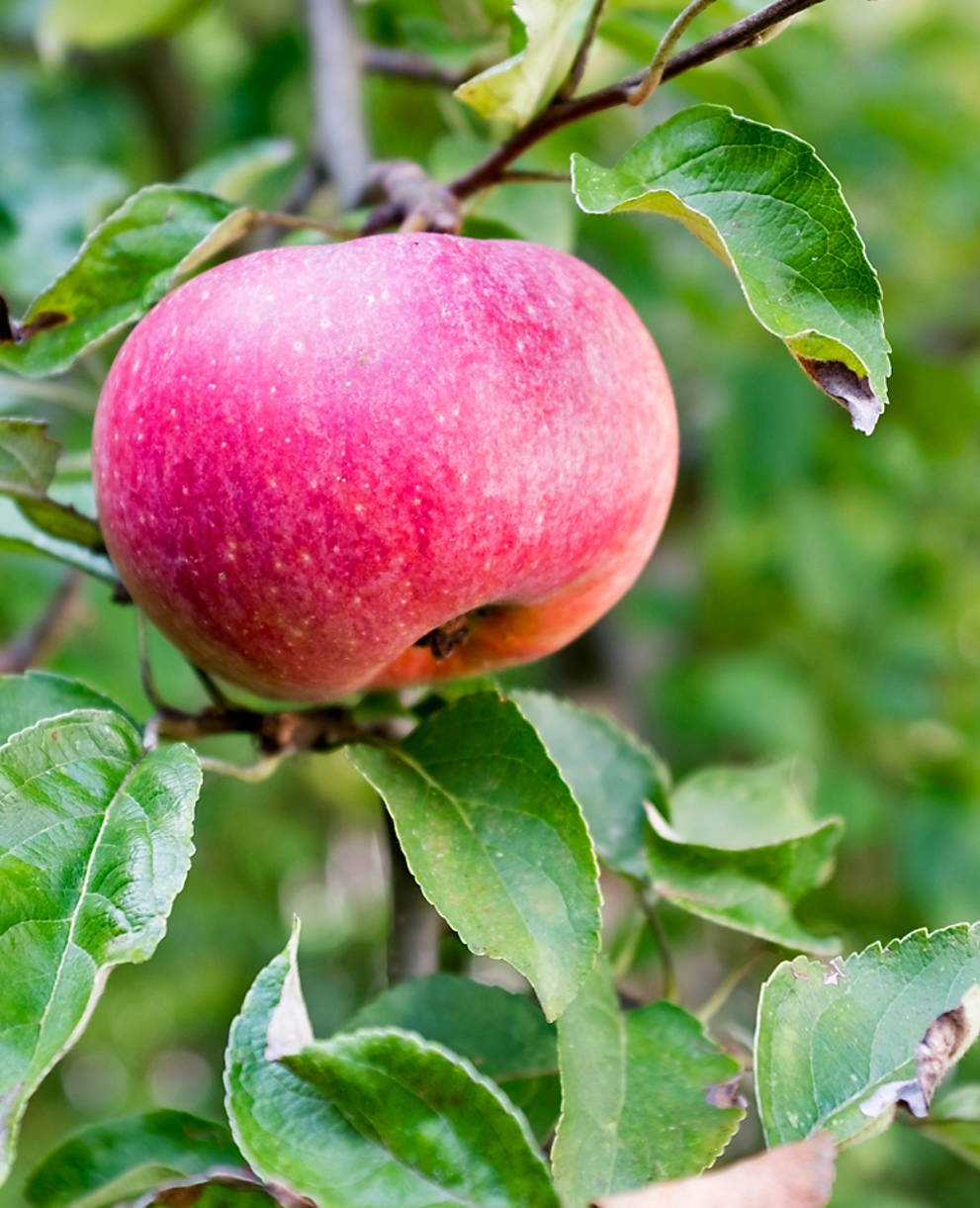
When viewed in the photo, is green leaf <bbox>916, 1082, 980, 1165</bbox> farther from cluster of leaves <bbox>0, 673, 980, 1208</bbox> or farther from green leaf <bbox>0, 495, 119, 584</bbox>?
green leaf <bbox>0, 495, 119, 584</bbox>

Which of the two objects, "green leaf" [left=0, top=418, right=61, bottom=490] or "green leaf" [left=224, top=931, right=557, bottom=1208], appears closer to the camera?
"green leaf" [left=224, top=931, right=557, bottom=1208]

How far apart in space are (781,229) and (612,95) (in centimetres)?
14

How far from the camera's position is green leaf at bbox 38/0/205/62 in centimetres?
119

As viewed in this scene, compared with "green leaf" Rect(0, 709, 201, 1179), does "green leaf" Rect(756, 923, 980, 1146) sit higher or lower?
lower

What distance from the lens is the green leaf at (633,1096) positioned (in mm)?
549

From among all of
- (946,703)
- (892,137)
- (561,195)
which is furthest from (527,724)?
(946,703)

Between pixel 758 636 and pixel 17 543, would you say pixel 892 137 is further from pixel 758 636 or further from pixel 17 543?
pixel 17 543

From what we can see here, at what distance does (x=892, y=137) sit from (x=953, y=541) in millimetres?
875

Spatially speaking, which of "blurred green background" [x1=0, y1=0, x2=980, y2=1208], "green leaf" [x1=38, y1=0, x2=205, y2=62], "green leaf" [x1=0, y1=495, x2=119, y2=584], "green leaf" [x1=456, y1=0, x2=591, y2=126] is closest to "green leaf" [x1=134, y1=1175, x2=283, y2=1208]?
"green leaf" [x1=0, y1=495, x2=119, y2=584]

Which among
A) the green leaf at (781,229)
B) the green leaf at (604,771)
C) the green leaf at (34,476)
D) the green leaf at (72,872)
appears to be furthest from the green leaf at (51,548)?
the green leaf at (781,229)

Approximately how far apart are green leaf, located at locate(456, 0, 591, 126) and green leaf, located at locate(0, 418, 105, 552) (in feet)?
1.02

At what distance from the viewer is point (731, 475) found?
5.83 ft

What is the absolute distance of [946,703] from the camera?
216 centimetres

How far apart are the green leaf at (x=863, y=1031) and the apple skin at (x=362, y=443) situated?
25 centimetres
